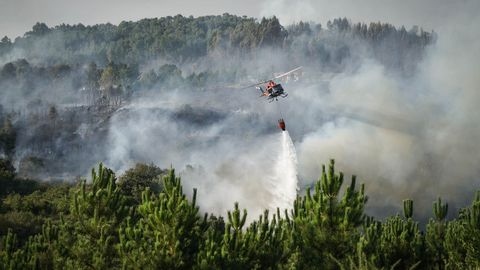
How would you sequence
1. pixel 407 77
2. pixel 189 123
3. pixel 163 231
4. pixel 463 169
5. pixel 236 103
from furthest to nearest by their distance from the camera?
1. pixel 407 77
2. pixel 236 103
3. pixel 189 123
4. pixel 463 169
5. pixel 163 231

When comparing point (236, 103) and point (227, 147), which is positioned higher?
point (236, 103)

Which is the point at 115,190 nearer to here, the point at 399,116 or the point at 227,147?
the point at 227,147

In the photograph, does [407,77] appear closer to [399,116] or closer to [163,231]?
[399,116]

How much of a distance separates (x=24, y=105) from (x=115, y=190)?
12258 centimetres

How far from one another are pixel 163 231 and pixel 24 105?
12809 centimetres

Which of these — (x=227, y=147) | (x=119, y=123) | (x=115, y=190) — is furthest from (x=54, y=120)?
(x=115, y=190)

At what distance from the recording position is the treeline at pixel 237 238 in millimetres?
27266

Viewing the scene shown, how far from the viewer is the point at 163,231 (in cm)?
2720

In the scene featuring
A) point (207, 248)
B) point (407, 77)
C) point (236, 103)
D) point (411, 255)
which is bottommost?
point (207, 248)

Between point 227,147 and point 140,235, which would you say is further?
point 227,147

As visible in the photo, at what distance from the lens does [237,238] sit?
29.0 meters

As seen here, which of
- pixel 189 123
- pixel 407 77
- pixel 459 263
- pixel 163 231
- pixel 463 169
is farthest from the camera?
pixel 407 77

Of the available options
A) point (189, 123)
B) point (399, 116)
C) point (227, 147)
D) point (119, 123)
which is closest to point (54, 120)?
point (119, 123)

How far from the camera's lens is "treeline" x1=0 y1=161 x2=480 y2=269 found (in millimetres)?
27266
